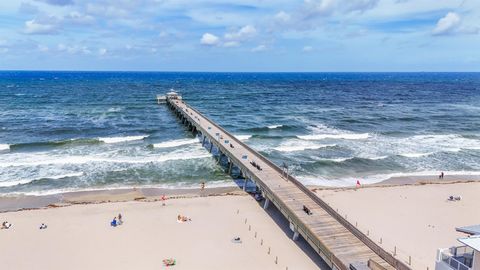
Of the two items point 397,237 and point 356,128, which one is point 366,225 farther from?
point 356,128

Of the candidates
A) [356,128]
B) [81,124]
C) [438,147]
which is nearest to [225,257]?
[438,147]

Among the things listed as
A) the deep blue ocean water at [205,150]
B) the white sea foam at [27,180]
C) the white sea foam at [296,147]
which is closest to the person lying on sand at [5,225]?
the deep blue ocean water at [205,150]

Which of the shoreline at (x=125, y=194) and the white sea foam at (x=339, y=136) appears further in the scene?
the white sea foam at (x=339, y=136)

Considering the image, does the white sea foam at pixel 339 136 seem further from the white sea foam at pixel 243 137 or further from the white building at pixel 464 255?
the white building at pixel 464 255

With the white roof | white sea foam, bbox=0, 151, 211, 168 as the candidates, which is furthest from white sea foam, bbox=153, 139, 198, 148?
the white roof

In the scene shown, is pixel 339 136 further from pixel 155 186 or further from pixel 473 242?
pixel 473 242

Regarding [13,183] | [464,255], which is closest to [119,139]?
[13,183]

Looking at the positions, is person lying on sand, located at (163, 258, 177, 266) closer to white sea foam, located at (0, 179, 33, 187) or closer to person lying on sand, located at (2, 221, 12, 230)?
person lying on sand, located at (2, 221, 12, 230)
